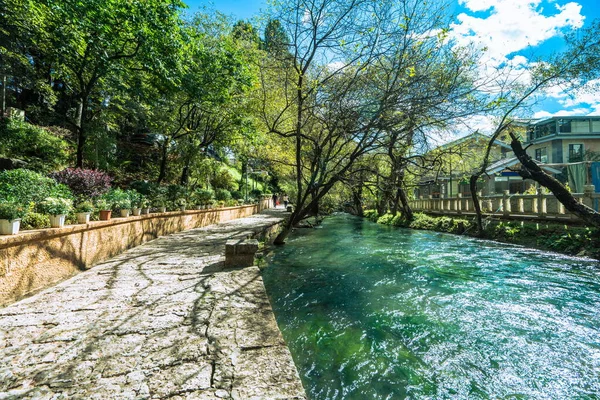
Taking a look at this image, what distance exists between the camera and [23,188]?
402 cm

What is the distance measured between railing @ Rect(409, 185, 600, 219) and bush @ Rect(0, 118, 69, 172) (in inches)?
750

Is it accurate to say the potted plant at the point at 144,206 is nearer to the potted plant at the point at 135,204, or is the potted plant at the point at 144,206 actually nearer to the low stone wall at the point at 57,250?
the potted plant at the point at 135,204

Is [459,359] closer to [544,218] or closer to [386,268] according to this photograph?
[386,268]

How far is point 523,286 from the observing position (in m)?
5.62

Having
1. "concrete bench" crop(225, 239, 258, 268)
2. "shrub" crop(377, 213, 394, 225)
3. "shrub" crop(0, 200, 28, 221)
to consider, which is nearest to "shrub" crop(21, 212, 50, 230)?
"shrub" crop(0, 200, 28, 221)

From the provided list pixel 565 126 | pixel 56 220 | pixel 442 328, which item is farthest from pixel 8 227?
pixel 565 126

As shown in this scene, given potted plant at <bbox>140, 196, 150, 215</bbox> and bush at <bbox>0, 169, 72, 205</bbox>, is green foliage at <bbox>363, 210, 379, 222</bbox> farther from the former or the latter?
bush at <bbox>0, 169, 72, 205</bbox>

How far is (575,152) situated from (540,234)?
22390mm

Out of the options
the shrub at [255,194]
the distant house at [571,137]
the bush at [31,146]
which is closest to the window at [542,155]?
the distant house at [571,137]

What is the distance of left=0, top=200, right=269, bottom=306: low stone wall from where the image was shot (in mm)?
3211

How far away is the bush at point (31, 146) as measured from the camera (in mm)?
10253

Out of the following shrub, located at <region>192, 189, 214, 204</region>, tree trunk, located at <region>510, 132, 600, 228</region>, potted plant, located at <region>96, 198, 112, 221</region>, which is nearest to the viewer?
potted plant, located at <region>96, 198, 112, 221</region>

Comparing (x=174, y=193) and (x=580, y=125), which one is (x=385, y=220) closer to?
(x=174, y=193)

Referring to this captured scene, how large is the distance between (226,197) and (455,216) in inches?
542
